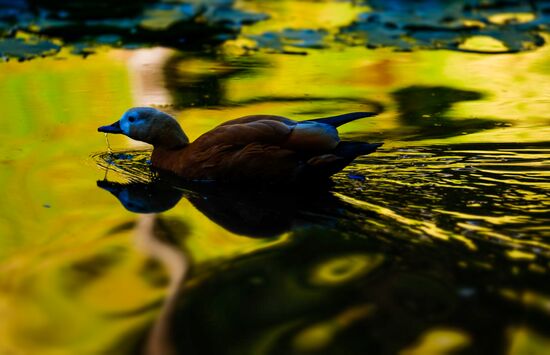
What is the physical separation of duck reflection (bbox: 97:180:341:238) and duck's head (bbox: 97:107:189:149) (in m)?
0.30

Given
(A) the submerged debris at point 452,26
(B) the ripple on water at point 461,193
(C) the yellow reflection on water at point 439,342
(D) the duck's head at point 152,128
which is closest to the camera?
(C) the yellow reflection on water at point 439,342

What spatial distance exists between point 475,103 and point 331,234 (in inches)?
119

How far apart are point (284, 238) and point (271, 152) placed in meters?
0.79

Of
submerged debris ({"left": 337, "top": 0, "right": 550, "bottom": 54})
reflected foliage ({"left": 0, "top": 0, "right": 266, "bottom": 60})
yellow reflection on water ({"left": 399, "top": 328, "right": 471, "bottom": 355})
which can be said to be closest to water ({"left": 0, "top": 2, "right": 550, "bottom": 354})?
yellow reflection on water ({"left": 399, "top": 328, "right": 471, "bottom": 355})

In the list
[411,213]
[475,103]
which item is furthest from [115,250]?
[475,103]

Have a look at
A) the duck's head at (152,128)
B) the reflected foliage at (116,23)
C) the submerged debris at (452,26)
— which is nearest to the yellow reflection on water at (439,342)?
the duck's head at (152,128)

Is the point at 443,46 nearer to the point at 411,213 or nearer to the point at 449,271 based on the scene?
the point at 411,213

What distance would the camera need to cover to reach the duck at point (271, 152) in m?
4.46

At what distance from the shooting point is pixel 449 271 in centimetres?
336

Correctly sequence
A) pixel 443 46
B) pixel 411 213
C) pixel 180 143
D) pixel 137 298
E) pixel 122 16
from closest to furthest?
pixel 137 298 < pixel 411 213 < pixel 180 143 < pixel 443 46 < pixel 122 16

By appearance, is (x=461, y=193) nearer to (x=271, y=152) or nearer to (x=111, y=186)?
(x=271, y=152)

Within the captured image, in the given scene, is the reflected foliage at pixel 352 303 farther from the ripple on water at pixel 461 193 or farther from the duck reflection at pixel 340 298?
the ripple on water at pixel 461 193

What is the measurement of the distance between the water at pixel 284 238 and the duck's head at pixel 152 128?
20cm

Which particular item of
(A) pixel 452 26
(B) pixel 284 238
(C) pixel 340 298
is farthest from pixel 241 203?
(A) pixel 452 26
